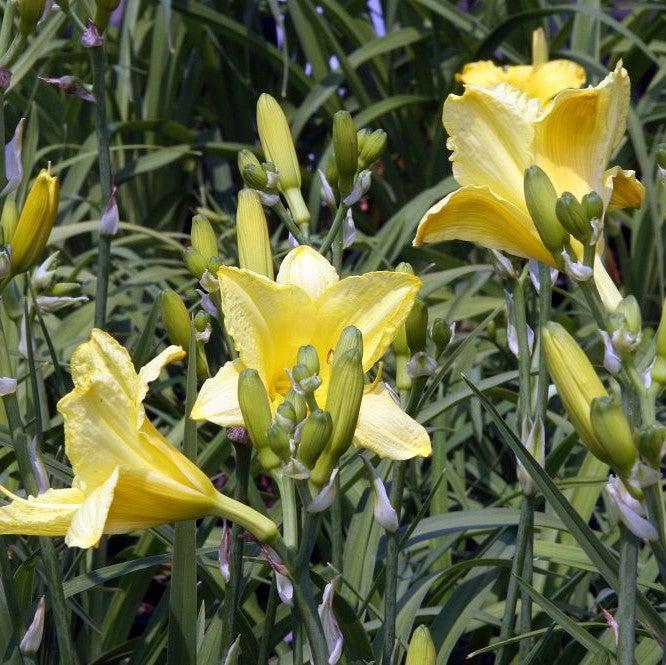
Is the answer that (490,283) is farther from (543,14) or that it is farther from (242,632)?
(242,632)

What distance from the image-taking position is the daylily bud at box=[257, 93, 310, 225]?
1.11m

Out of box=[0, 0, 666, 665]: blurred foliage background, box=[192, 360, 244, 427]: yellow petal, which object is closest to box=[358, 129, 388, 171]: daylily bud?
box=[0, 0, 666, 665]: blurred foliage background

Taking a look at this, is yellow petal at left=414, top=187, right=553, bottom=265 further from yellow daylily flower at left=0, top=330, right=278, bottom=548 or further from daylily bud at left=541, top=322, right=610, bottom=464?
yellow daylily flower at left=0, top=330, right=278, bottom=548

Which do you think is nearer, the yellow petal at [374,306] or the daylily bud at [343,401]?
the daylily bud at [343,401]

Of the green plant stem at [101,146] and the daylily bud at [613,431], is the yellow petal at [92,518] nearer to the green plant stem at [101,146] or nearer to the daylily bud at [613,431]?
the daylily bud at [613,431]

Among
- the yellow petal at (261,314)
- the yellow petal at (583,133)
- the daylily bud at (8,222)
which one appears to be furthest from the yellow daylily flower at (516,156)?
the daylily bud at (8,222)

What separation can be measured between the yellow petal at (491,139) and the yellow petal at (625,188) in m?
0.09

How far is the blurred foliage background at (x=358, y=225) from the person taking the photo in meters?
1.30

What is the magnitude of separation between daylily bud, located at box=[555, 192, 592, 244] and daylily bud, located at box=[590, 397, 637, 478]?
15 centimetres

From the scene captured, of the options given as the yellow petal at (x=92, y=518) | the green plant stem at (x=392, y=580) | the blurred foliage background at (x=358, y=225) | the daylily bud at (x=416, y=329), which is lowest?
the blurred foliage background at (x=358, y=225)

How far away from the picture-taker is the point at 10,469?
1.53 meters

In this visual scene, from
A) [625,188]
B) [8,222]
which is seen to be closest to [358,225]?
[8,222]

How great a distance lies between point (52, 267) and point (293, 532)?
73 centimetres

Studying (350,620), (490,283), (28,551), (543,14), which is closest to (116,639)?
(28,551)
